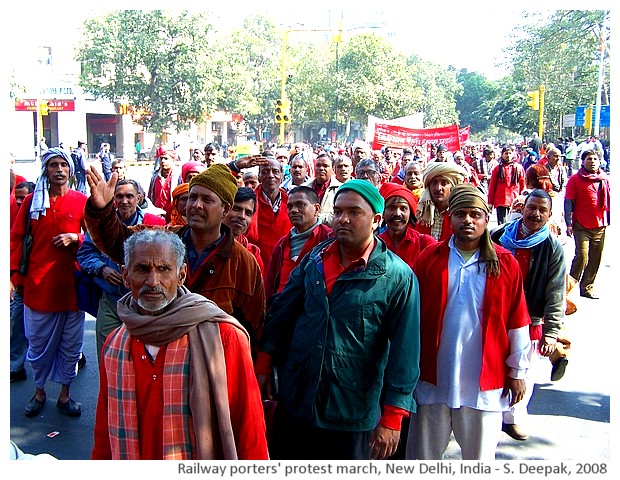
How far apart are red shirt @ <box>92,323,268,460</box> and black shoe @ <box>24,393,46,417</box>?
9.73 ft

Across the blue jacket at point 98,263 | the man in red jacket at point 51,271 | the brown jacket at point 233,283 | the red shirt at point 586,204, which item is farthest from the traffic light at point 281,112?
the brown jacket at point 233,283

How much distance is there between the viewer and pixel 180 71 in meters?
38.4

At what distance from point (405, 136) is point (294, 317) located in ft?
41.7

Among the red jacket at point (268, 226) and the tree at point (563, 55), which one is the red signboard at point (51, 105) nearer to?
the tree at point (563, 55)

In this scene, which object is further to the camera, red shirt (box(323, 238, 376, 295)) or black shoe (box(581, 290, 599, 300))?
black shoe (box(581, 290, 599, 300))

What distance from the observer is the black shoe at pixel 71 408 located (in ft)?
17.0

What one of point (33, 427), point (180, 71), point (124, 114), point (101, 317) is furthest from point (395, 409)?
point (124, 114)

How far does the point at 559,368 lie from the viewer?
5.43 meters

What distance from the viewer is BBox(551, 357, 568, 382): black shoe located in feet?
17.6

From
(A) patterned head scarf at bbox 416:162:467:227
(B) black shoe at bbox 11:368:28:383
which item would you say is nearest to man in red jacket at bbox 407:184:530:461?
(A) patterned head scarf at bbox 416:162:467:227

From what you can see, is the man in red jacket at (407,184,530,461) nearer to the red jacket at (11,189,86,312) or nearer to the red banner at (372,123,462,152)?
the red jacket at (11,189,86,312)

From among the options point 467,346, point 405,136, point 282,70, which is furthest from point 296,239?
point 282,70

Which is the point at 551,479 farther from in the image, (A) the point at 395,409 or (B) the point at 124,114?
(B) the point at 124,114

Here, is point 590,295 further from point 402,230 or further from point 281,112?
point 281,112
